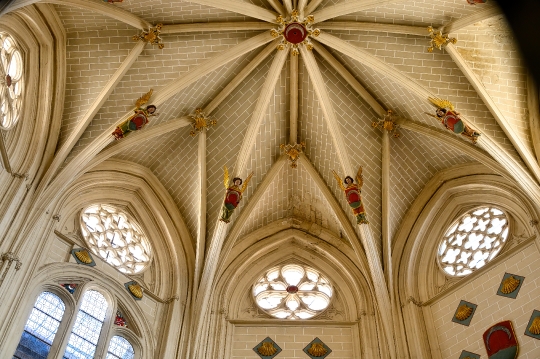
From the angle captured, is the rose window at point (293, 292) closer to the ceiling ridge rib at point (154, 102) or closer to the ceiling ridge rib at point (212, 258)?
the ceiling ridge rib at point (212, 258)

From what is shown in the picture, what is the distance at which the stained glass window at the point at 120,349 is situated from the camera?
12266mm

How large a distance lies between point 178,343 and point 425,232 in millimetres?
6539

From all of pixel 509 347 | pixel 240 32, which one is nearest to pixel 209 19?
pixel 240 32

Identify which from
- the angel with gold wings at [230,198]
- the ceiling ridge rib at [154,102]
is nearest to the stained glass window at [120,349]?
the ceiling ridge rib at [154,102]

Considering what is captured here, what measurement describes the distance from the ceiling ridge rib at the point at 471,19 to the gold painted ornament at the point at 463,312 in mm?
6098

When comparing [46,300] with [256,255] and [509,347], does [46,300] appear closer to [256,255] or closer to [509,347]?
[256,255]

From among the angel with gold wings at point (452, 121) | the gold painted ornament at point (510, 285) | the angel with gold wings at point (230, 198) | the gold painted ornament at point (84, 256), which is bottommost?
the gold painted ornament at point (510, 285)

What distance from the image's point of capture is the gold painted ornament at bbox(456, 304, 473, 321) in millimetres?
12750

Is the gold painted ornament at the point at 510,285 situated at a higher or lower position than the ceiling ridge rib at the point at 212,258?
lower

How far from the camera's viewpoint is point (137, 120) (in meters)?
13.9

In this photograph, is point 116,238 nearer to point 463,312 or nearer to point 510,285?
point 463,312

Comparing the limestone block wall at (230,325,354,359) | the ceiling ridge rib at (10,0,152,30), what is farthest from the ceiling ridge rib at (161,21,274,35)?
the limestone block wall at (230,325,354,359)

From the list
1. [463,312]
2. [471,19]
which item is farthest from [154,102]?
[463,312]

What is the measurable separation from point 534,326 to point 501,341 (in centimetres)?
70
